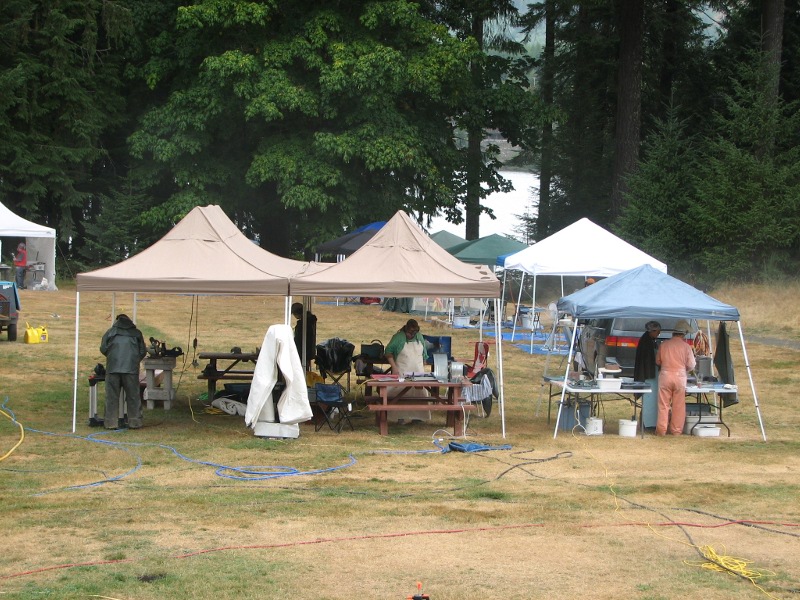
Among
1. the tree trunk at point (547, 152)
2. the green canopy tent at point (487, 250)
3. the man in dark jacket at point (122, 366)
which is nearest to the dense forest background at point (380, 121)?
the tree trunk at point (547, 152)

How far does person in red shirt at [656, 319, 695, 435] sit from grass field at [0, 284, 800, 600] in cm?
42

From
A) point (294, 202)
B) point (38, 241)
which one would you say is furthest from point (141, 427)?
point (38, 241)

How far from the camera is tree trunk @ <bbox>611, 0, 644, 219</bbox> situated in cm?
3356

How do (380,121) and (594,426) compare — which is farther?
(380,121)

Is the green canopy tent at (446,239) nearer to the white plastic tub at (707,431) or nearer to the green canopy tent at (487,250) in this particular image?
the green canopy tent at (487,250)

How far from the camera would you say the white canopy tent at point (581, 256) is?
2220 centimetres

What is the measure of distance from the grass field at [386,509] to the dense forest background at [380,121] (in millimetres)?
17817

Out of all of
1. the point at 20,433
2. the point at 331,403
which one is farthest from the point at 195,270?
the point at 20,433

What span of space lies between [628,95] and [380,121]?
26.4ft

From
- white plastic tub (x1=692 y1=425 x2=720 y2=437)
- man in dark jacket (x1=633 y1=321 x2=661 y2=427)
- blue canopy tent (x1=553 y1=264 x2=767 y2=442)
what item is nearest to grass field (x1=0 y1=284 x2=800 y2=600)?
white plastic tub (x1=692 y1=425 x2=720 y2=437)

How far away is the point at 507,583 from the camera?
22.6 ft

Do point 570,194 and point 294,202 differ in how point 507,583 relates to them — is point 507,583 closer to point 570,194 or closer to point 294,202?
point 294,202

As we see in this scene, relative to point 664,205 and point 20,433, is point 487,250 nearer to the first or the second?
point 664,205

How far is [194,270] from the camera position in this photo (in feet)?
41.2
